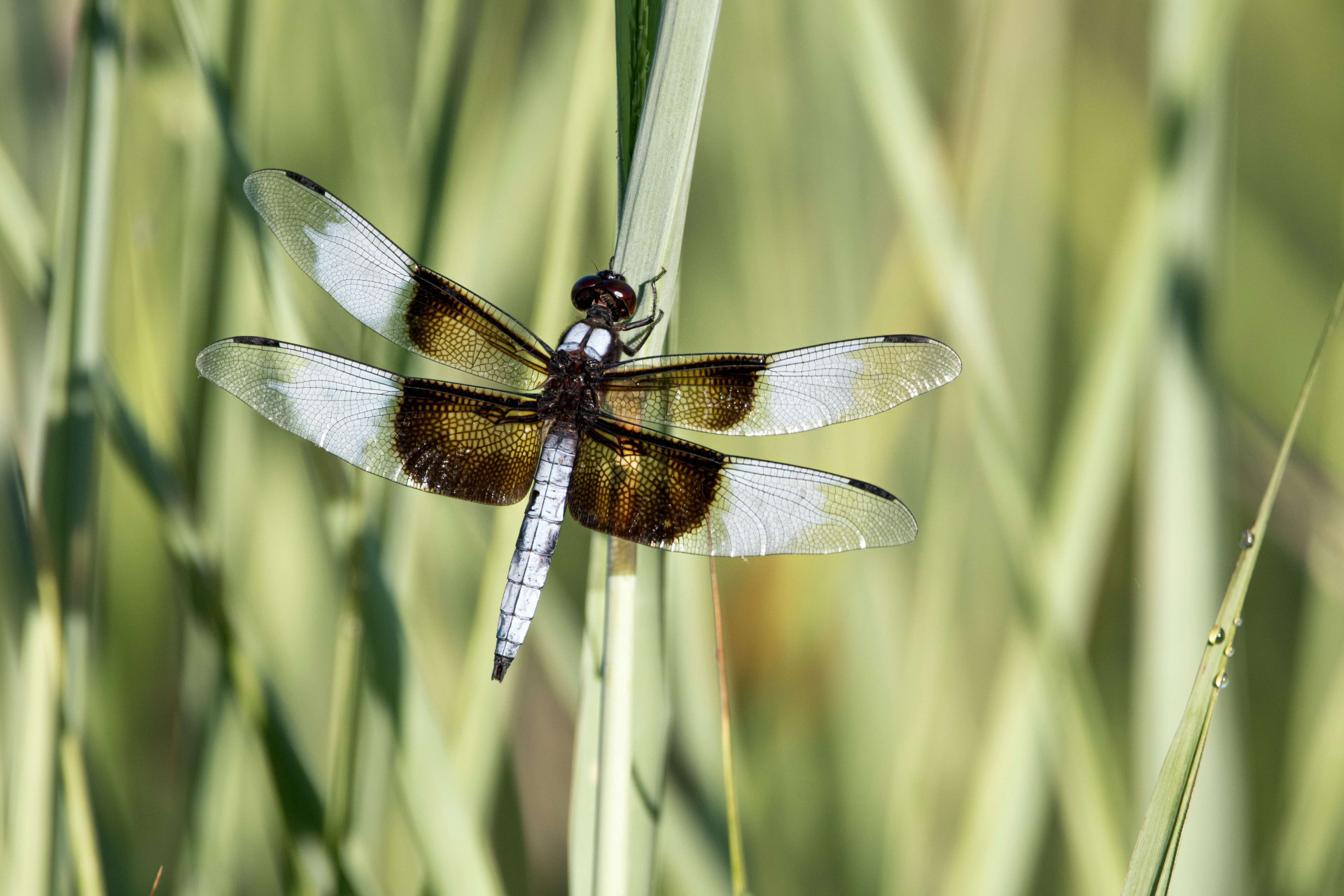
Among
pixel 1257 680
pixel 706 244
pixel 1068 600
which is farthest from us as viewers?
pixel 706 244

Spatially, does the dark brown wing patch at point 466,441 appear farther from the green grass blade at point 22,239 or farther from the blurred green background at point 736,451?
the green grass blade at point 22,239

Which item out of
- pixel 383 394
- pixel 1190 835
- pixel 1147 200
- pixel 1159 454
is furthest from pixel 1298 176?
pixel 383 394

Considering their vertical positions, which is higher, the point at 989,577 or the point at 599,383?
the point at 599,383

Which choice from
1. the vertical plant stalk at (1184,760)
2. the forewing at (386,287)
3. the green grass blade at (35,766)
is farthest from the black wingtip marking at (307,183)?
the vertical plant stalk at (1184,760)

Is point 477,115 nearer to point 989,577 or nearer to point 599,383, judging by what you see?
point 599,383

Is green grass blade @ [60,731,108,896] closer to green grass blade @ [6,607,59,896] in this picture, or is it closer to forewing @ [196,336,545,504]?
green grass blade @ [6,607,59,896]

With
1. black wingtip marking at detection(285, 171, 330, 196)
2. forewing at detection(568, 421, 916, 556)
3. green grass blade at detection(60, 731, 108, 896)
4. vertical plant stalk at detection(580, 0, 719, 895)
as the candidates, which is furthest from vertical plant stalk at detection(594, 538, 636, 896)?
black wingtip marking at detection(285, 171, 330, 196)

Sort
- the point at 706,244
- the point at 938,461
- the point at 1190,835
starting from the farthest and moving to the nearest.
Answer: the point at 706,244 < the point at 938,461 < the point at 1190,835
